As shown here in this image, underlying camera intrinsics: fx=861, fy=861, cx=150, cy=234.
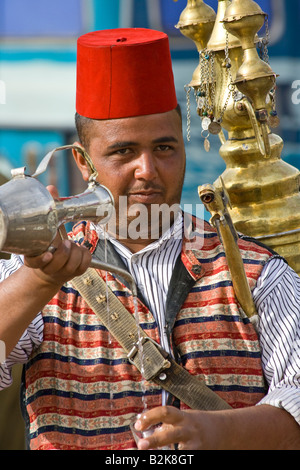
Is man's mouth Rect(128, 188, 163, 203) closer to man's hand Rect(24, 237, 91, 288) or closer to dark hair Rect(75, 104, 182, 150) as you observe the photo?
dark hair Rect(75, 104, 182, 150)

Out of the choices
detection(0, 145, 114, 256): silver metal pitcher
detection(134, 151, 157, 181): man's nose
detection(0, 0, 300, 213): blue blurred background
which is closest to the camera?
detection(0, 145, 114, 256): silver metal pitcher

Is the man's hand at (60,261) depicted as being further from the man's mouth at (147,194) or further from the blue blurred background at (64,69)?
the blue blurred background at (64,69)

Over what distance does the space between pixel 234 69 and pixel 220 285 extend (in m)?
0.86

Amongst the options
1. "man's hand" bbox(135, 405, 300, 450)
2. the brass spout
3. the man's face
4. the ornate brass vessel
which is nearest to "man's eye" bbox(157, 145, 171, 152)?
the man's face

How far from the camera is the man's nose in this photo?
2.74 meters

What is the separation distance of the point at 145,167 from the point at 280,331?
672mm

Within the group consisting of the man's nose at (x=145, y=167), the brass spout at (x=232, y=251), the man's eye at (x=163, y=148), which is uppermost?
the man's eye at (x=163, y=148)

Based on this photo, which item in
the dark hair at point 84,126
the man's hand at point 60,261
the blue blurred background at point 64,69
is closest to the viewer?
the man's hand at point 60,261

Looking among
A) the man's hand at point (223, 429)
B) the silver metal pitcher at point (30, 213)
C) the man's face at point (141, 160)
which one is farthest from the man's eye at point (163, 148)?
the man's hand at point (223, 429)

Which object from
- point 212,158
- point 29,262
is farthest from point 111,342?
point 212,158

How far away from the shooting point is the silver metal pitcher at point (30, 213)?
6.88 ft

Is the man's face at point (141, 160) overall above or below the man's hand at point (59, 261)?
above

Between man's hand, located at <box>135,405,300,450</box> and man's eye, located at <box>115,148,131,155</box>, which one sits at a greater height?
man's eye, located at <box>115,148,131,155</box>

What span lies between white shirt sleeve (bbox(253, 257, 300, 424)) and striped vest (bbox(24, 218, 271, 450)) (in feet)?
0.12
